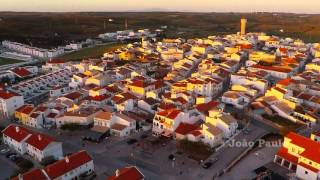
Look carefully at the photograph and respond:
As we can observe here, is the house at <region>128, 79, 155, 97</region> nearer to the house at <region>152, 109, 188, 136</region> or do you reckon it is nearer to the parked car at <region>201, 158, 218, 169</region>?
the house at <region>152, 109, 188, 136</region>

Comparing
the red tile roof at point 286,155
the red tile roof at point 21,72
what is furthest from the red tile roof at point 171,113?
the red tile roof at point 21,72

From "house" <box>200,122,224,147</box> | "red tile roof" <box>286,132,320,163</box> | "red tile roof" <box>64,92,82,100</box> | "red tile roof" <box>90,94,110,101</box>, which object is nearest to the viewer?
"red tile roof" <box>286,132,320,163</box>

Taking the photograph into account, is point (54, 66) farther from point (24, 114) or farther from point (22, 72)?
point (24, 114)

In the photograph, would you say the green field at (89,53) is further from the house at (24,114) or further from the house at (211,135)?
the house at (211,135)

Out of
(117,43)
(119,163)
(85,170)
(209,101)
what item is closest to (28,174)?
(85,170)

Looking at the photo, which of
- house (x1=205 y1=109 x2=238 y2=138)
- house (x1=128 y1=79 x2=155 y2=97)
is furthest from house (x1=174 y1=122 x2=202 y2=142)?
house (x1=128 y1=79 x2=155 y2=97)

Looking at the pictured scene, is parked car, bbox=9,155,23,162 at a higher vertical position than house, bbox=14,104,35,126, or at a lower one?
lower
